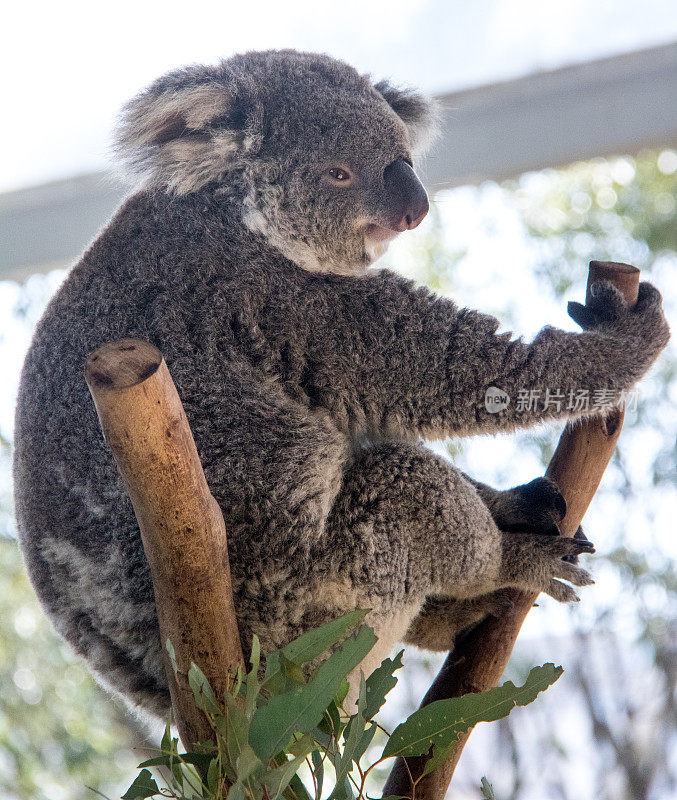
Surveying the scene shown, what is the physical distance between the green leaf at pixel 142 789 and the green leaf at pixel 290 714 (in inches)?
8.3

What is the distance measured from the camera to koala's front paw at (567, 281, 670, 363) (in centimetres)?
211

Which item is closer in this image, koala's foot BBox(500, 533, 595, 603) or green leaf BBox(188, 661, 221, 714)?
green leaf BBox(188, 661, 221, 714)

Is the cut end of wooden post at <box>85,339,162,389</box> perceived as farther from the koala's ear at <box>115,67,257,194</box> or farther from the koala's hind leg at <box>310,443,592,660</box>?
the koala's ear at <box>115,67,257,194</box>

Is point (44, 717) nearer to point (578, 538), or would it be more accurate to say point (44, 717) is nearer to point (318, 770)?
point (578, 538)

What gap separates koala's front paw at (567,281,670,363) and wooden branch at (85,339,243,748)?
1.24m

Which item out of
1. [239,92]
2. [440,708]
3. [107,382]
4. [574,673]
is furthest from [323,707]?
[574,673]

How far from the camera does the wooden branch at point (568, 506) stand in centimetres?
205

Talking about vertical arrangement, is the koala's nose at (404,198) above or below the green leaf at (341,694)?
above

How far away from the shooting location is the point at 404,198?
83.4 inches

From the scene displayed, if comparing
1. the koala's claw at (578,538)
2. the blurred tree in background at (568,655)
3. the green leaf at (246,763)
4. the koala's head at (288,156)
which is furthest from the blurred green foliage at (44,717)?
the green leaf at (246,763)

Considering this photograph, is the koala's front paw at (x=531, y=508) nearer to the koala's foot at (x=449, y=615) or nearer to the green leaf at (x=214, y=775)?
the koala's foot at (x=449, y=615)

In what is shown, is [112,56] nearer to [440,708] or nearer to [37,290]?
[37,290]

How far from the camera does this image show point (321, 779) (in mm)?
1326

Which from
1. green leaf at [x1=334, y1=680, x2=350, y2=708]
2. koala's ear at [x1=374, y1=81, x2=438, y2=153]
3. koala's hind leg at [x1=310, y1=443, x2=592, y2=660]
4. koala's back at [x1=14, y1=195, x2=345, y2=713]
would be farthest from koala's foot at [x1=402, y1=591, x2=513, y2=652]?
koala's ear at [x1=374, y1=81, x2=438, y2=153]
